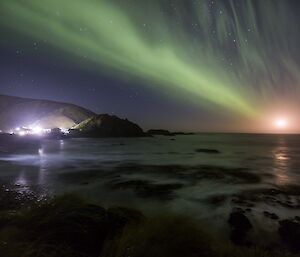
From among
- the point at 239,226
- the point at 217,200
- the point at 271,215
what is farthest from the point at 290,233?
the point at 217,200

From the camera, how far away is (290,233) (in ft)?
39.3

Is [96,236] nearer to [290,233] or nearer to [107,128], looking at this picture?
[290,233]

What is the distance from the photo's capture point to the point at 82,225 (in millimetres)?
8445

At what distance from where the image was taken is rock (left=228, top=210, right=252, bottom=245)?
11491 millimetres

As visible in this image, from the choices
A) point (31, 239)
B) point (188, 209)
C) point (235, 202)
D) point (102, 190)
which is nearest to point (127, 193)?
point (102, 190)

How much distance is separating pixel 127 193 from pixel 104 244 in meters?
12.7

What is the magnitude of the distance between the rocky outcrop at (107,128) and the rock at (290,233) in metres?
161

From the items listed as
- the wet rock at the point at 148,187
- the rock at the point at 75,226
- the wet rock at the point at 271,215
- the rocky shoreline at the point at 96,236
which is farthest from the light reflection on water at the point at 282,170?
the rock at the point at 75,226

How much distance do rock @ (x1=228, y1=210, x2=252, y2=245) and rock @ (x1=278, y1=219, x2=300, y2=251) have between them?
1409mm

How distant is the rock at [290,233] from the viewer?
1079cm

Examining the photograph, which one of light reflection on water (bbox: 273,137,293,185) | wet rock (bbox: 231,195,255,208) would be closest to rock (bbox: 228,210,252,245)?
wet rock (bbox: 231,195,255,208)

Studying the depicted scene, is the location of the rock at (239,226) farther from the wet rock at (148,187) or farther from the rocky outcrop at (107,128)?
the rocky outcrop at (107,128)

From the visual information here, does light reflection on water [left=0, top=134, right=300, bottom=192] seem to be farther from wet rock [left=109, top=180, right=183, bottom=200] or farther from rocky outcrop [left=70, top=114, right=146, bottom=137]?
rocky outcrop [left=70, top=114, right=146, bottom=137]

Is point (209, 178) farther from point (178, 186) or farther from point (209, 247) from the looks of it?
point (209, 247)
